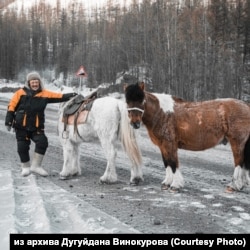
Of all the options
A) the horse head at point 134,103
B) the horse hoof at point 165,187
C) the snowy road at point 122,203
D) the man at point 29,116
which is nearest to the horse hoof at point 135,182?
the snowy road at point 122,203

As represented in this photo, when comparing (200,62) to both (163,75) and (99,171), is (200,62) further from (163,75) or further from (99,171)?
(99,171)

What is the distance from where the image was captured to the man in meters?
7.30

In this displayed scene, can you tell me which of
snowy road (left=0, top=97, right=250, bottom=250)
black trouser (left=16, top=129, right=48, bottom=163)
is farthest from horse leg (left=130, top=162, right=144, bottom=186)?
black trouser (left=16, top=129, right=48, bottom=163)

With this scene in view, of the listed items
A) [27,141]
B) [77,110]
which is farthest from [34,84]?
[27,141]

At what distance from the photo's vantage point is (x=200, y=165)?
8.30 metres

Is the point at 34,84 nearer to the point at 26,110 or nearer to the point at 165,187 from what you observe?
the point at 26,110

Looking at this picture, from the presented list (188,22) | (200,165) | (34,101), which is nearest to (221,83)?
(188,22)

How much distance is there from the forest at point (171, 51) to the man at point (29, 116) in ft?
63.1

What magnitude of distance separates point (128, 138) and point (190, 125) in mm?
1122

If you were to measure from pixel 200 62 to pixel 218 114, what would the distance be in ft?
71.8

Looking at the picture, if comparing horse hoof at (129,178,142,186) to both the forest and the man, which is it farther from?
the forest

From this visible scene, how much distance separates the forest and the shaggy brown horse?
19.4 metres

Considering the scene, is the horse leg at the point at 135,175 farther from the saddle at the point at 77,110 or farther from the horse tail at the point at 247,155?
the horse tail at the point at 247,155

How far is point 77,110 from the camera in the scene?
7277 millimetres
